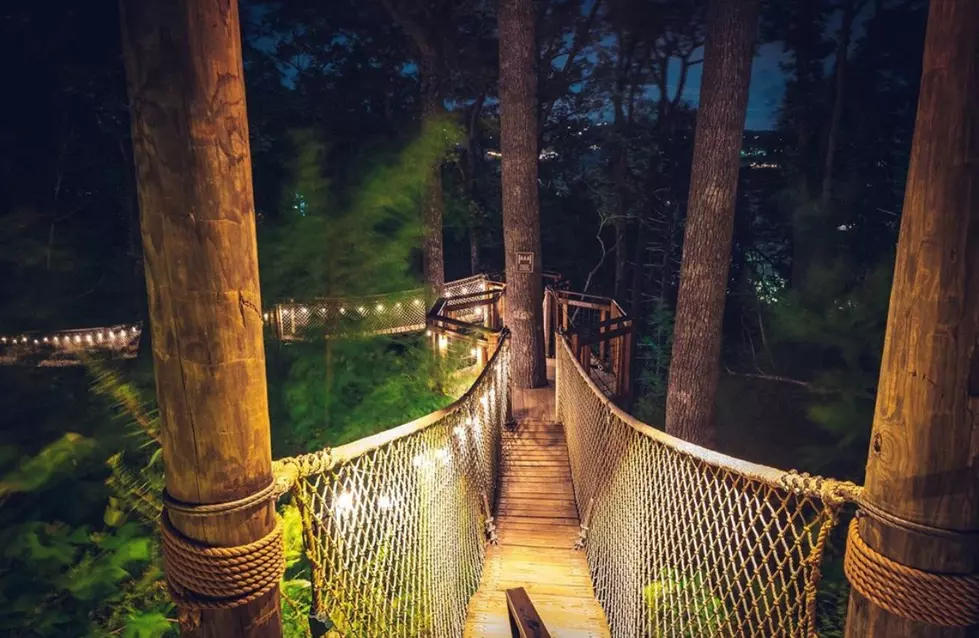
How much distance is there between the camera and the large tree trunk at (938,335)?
41.4 inches

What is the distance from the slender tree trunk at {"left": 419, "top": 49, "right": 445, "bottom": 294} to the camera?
35.9 ft

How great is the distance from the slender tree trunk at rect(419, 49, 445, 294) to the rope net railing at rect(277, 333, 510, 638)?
7.52 m

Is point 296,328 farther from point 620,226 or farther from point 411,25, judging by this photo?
point 620,226

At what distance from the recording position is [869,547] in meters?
1.23

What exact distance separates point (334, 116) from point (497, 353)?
789cm

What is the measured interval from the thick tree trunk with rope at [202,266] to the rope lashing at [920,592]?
1.34 meters

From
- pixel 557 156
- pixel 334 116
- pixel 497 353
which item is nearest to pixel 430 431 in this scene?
pixel 497 353

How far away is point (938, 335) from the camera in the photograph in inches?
43.6

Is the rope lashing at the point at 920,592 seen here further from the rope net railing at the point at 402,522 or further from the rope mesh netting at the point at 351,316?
the rope mesh netting at the point at 351,316

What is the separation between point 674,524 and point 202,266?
7.10 ft

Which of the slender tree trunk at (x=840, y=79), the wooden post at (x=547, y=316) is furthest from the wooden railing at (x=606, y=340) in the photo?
the slender tree trunk at (x=840, y=79)

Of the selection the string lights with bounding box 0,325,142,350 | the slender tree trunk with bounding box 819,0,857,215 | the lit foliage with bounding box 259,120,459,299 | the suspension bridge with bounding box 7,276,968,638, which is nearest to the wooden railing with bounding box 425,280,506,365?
the suspension bridge with bounding box 7,276,968,638

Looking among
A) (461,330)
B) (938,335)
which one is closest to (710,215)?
(461,330)

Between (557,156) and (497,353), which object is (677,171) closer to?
(557,156)
